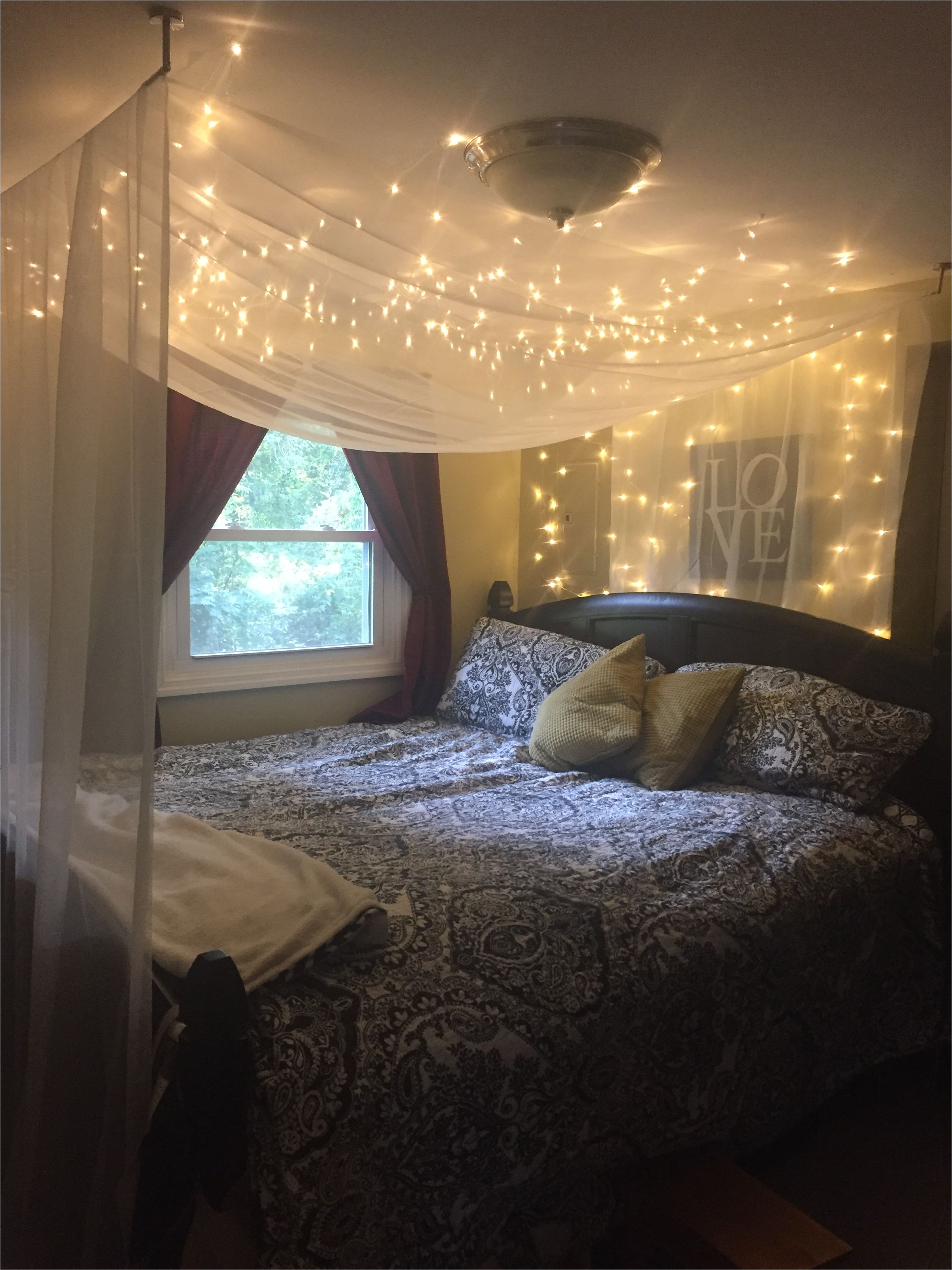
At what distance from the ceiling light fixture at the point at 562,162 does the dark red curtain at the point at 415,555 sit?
1.86 m

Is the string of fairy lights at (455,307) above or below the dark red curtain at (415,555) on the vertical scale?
above

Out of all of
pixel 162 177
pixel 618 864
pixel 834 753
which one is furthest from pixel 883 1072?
pixel 162 177

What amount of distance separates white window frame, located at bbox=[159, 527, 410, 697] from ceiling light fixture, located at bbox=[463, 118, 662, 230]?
75.0 inches

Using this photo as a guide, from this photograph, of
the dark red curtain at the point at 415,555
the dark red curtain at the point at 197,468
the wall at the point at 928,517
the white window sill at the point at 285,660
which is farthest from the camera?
the dark red curtain at the point at 415,555

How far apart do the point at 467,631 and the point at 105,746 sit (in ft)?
9.23

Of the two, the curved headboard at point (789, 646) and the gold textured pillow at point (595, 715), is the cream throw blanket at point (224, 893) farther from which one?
the curved headboard at point (789, 646)

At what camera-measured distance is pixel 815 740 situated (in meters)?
2.67

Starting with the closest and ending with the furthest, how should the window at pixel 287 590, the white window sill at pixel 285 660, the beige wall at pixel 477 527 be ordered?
the white window sill at pixel 285 660, the window at pixel 287 590, the beige wall at pixel 477 527

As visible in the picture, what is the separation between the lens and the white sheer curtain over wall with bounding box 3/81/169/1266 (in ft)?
4.68

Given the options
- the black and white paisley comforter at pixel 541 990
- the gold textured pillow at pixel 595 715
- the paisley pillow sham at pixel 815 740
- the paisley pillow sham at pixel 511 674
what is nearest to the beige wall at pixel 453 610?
the paisley pillow sham at pixel 511 674

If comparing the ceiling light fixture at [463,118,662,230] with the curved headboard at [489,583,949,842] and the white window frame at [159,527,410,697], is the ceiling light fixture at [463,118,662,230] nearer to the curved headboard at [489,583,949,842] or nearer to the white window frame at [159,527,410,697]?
the curved headboard at [489,583,949,842]

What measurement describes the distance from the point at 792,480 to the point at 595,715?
1.04m

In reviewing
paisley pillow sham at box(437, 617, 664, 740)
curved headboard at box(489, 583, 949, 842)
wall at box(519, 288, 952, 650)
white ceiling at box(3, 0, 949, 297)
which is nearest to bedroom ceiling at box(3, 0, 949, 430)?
white ceiling at box(3, 0, 949, 297)

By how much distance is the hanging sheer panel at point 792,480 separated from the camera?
287 cm
